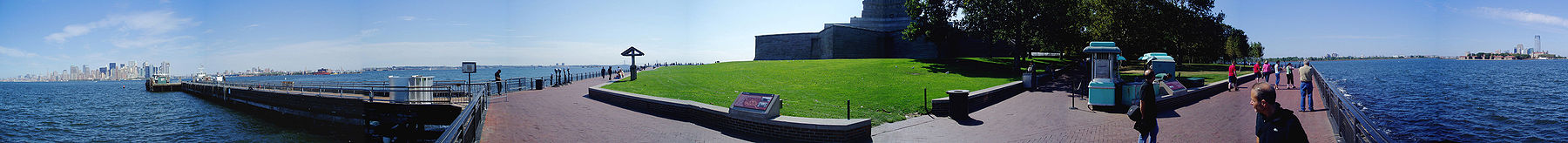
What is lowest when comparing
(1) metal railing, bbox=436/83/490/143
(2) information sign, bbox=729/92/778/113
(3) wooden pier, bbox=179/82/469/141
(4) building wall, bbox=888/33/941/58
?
(3) wooden pier, bbox=179/82/469/141

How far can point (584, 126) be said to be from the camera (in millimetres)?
10602

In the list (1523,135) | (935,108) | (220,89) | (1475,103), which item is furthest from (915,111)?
(220,89)

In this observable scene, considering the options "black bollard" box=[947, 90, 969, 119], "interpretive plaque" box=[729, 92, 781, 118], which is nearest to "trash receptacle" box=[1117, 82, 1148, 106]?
"black bollard" box=[947, 90, 969, 119]

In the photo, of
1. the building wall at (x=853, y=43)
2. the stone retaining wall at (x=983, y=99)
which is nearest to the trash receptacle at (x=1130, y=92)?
the stone retaining wall at (x=983, y=99)

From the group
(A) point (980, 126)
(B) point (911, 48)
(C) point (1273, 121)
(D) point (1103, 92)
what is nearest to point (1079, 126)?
(A) point (980, 126)

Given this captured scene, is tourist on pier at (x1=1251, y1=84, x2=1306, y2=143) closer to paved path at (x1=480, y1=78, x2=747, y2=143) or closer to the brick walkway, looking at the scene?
the brick walkway

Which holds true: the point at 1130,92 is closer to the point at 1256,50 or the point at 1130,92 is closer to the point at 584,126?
→ the point at 584,126

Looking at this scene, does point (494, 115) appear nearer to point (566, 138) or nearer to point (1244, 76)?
point (566, 138)

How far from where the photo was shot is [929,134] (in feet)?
31.4

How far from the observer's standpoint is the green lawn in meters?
13.3

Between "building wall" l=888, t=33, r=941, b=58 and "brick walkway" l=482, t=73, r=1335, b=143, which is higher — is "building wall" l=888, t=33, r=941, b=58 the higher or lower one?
the higher one

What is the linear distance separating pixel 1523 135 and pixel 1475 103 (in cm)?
1380

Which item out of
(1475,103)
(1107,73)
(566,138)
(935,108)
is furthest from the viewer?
(1475,103)

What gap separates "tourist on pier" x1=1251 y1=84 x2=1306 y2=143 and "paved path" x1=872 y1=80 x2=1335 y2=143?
3.63m
